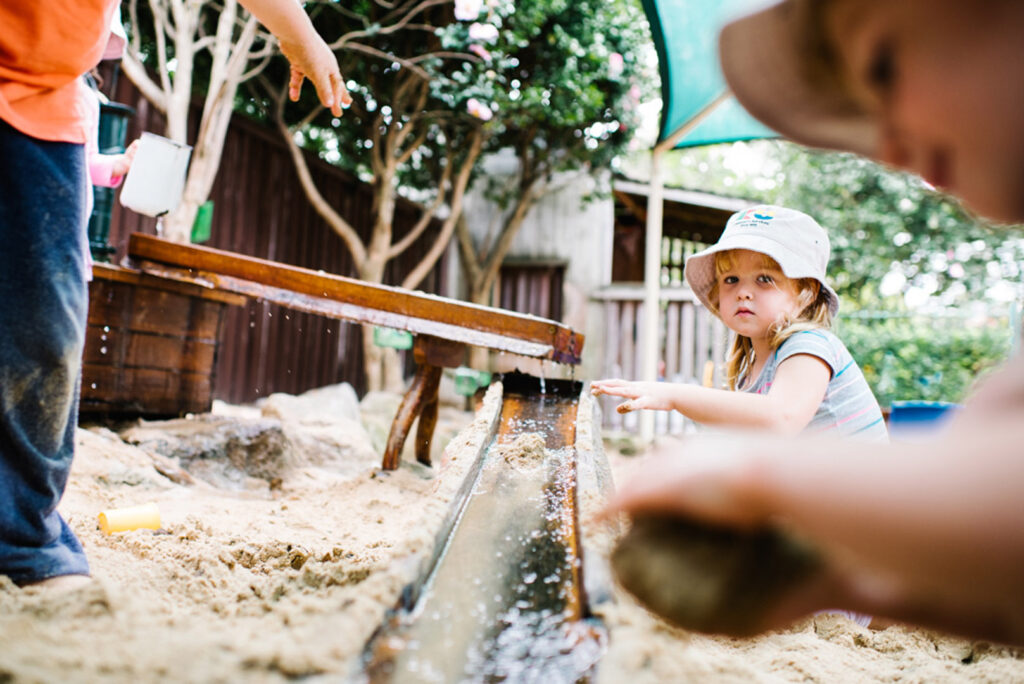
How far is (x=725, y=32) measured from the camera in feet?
2.72

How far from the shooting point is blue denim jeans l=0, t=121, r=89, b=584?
1.27 meters

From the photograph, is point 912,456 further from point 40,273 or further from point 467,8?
point 467,8

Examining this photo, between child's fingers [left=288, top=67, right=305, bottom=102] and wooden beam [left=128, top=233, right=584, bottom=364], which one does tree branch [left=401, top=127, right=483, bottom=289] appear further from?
child's fingers [left=288, top=67, right=305, bottom=102]

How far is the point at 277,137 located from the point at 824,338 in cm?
Answer: 684

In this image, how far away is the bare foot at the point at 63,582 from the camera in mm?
1227

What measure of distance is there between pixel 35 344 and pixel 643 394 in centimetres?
130

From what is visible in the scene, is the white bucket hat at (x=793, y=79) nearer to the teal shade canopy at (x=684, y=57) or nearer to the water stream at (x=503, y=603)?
the water stream at (x=503, y=603)

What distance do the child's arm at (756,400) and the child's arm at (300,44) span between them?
3.55 ft

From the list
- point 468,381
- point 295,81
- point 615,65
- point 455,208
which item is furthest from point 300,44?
point 615,65

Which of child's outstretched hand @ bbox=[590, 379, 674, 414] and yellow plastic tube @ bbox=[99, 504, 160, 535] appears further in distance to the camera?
yellow plastic tube @ bbox=[99, 504, 160, 535]

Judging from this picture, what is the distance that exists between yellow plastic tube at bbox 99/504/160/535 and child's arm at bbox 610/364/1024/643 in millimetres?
1913

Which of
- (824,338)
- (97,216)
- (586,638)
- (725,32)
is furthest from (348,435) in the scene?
(725,32)

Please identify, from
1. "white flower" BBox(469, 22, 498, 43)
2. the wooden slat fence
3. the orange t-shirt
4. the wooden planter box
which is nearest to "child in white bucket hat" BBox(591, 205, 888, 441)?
the orange t-shirt

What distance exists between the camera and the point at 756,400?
1.68m
